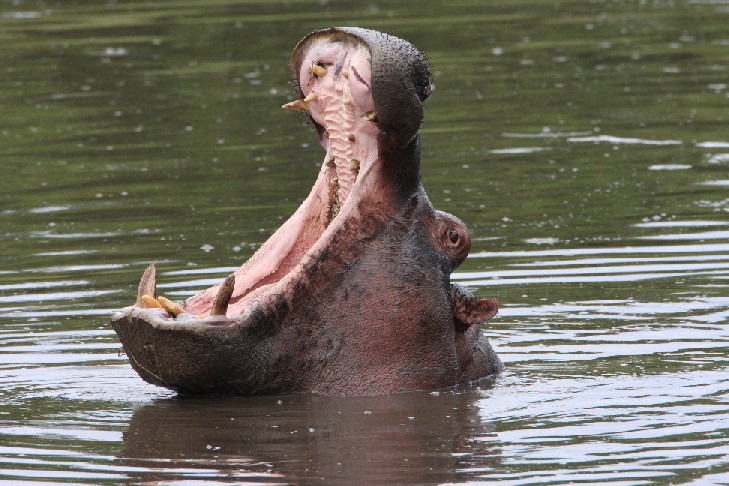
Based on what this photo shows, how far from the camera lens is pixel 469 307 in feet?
24.8

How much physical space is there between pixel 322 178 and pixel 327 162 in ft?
0.40

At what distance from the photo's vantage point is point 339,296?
7.23 meters

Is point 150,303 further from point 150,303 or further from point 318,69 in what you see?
point 318,69

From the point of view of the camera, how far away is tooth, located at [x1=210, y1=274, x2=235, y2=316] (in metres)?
6.91

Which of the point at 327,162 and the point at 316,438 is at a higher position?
the point at 327,162

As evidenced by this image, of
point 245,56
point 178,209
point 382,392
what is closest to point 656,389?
point 382,392

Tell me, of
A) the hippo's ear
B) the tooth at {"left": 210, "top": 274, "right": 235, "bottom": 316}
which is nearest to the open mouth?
the tooth at {"left": 210, "top": 274, "right": 235, "bottom": 316}

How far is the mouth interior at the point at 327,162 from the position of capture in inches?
281

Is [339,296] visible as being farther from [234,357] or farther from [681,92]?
[681,92]

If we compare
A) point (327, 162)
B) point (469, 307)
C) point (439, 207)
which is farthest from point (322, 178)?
point (439, 207)

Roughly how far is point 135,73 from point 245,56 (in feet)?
6.31

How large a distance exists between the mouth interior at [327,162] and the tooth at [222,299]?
178 mm

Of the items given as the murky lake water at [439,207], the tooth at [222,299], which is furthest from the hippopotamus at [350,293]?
the murky lake water at [439,207]

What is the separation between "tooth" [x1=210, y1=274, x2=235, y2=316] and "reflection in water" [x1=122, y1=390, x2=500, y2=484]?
0.51 meters
